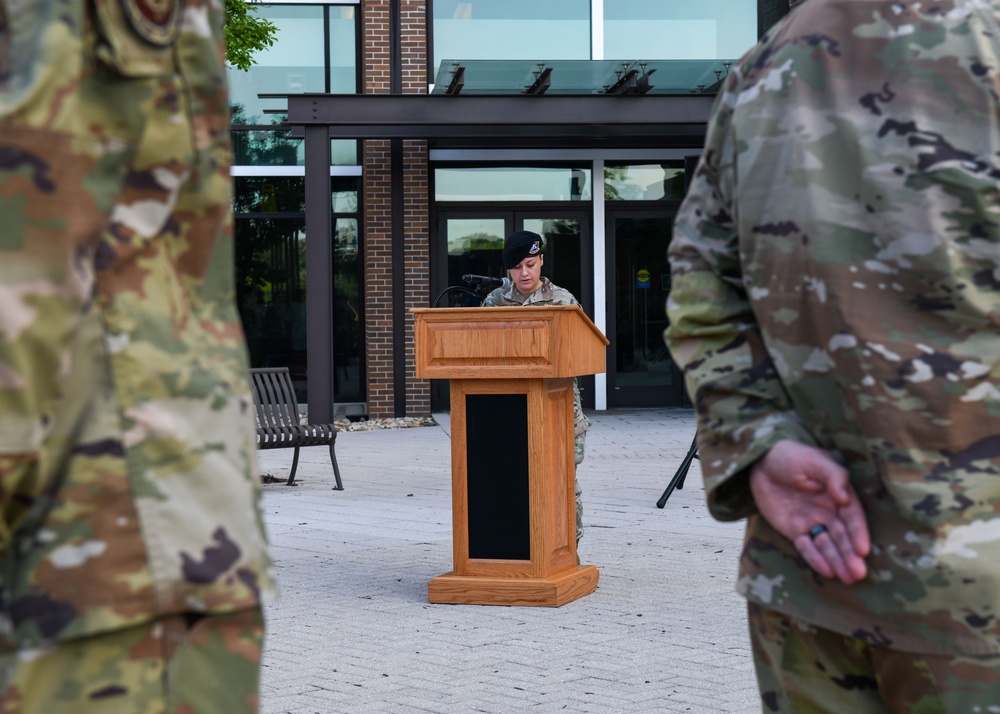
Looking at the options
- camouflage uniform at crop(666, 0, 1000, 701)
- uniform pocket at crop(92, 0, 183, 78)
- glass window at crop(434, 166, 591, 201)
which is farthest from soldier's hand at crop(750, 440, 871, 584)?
glass window at crop(434, 166, 591, 201)

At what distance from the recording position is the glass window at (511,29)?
17.4 meters

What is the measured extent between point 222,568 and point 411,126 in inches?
588

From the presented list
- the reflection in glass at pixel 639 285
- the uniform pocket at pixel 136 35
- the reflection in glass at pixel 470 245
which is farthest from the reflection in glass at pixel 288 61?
the uniform pocket at pixel 136 35

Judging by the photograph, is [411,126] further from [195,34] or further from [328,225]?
[195,34]

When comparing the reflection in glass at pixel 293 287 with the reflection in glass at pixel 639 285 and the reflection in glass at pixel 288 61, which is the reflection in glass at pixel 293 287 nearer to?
the reflection in glass at pixel 288 61

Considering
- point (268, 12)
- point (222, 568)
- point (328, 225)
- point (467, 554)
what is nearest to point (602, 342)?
point (467, 554)

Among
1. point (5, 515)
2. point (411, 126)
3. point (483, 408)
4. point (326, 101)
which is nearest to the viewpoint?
point (5, 515)

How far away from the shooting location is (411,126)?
52.9ft

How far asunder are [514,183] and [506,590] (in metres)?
11.5

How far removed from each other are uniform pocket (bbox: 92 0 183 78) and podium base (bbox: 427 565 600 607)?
4814mm

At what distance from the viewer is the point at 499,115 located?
1530 cm

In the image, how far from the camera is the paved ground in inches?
186

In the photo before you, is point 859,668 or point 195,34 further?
point 859,668

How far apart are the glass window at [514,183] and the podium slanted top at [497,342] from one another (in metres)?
11.2
